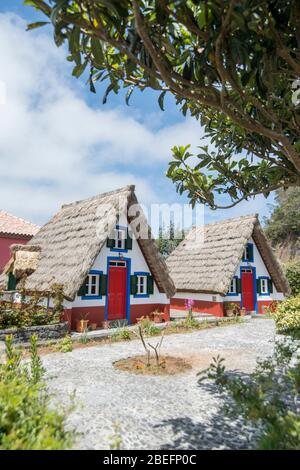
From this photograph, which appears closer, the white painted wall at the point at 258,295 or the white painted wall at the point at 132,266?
the white painted wall at the point at 132,266

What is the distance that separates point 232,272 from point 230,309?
1.92 m

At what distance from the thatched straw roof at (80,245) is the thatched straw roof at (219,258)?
362cm

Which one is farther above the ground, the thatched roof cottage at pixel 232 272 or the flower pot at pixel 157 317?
the thatched roof cottage at pixel 232 272

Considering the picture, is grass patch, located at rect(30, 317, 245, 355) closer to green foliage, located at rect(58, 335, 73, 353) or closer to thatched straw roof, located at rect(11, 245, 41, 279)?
green foliage, located at rect(58, 335, 73, 353)

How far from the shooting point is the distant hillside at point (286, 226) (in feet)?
121

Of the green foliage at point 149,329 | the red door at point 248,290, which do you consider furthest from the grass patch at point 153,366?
the red door at point 248,290

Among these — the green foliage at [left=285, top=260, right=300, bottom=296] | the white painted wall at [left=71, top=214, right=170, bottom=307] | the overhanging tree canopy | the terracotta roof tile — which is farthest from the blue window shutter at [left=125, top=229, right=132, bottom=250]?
the green foliage at [left=285, top=260, right=300, bottom=296]

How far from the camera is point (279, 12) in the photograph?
358 cm

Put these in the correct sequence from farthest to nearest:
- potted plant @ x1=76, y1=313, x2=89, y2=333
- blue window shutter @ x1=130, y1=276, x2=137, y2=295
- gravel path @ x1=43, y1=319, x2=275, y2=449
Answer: blue window shutter @ x1=130, y1=276, x2=137, y2=295 → potted plant @ x1=76, y1=313, x2=89, y2=333 → gravel path @ x1=43, y1=319, x2=275, y2=449

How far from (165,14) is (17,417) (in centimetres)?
449

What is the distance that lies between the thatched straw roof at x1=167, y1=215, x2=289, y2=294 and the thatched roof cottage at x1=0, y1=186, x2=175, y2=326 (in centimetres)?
362

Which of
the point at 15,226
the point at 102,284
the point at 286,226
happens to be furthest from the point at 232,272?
the point at 286,226

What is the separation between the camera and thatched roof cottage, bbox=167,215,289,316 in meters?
16.3

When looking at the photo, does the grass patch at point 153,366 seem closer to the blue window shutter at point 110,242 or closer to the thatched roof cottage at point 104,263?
the thatched roof cottage at point 104,263
